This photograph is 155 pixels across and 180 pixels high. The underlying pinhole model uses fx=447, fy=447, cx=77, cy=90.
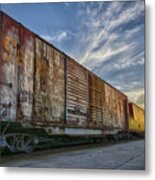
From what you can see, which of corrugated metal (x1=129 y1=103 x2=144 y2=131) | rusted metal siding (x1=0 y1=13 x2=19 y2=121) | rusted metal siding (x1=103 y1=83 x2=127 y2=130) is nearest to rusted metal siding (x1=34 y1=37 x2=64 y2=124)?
rusted metal siding (x1=0 y1=13 x2=19 y2=121)

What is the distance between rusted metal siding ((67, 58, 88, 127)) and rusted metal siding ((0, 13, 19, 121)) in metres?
0.29

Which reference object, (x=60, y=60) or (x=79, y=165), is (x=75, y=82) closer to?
(x=60, y=60)

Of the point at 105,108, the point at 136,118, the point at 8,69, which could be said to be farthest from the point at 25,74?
the point at 136,118

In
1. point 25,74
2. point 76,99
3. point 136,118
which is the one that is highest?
point 25,74

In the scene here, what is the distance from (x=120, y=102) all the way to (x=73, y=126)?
285 mm

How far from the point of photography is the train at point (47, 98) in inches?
92.6

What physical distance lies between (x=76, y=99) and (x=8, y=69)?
40cm

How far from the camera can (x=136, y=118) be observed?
230 centimetres

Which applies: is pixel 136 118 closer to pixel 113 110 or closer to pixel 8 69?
pixel 113 110

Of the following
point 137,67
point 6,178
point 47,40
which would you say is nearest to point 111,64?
point 137,67

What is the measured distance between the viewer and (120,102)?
7.73 ft

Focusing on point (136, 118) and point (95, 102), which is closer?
point (136, 118)

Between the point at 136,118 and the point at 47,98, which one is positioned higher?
the point at 47,98

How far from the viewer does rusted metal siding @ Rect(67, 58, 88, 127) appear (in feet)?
7.88
